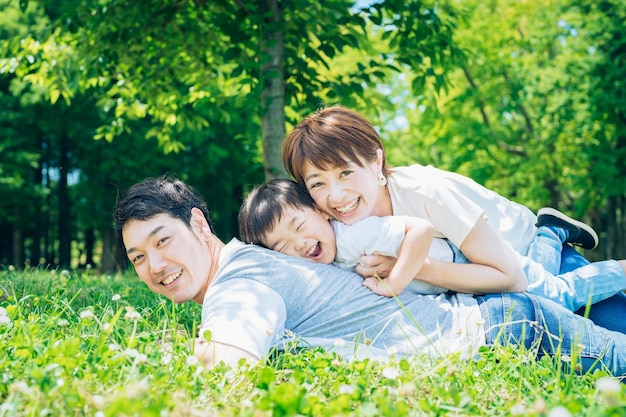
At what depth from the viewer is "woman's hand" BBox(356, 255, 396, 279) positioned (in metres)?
3.17

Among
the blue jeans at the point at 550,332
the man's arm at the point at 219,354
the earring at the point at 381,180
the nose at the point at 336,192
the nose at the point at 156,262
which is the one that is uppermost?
the earring at the point at 381,180

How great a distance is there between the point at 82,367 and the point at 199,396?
44 centimetres

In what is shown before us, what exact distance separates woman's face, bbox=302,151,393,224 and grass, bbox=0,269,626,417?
37.7 inches

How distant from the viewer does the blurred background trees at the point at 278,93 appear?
573 centimetres

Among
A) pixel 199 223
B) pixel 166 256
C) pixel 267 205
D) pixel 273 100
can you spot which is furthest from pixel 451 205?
pixel 273 100

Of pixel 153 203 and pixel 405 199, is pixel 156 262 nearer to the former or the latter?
pixel 153 203

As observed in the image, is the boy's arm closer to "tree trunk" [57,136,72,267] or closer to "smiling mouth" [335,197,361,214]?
"smiling mouth" [335,197,361,214]

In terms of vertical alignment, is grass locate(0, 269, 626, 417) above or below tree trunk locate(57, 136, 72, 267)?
above

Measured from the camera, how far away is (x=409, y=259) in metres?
3.01

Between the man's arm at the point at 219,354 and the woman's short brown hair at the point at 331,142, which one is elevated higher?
the woman's short brown hair at the point at 331,142

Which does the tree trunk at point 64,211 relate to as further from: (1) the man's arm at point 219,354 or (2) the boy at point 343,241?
(1) the man's arm at point 219,354

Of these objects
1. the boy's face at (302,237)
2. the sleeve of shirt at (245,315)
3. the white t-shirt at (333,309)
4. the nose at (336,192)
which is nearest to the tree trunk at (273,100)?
the nose at (336,192)

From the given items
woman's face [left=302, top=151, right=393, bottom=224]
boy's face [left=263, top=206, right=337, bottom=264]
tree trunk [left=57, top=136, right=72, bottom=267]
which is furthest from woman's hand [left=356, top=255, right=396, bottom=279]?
tree trunk [left=57, top=136, right=72, bottom=267]

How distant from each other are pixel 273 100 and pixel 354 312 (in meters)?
3.16
